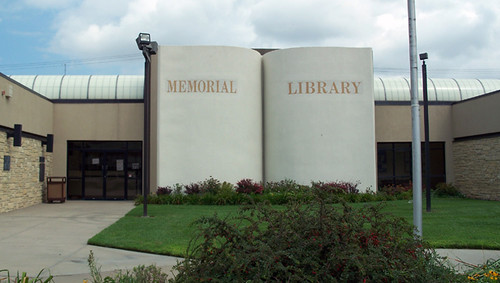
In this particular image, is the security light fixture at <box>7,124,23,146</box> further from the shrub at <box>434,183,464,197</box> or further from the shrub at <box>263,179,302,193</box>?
the shrub at <box>434,183,464,197</box>

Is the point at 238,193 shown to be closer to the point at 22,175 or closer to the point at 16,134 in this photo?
the point at 22,175

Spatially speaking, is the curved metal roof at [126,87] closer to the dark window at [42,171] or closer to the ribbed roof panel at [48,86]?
the ribbed roof panel at [48,86]

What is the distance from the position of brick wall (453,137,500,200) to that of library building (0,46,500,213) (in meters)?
0.05

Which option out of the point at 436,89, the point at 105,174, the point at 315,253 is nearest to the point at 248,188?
the point at 105,174

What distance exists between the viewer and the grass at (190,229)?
9.47 metres

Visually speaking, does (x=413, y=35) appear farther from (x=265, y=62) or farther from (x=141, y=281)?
(x=265, y=62)

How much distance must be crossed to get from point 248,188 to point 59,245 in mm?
9781

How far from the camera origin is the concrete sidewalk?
773 cm

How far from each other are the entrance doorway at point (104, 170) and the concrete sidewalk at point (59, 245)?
4.96 metres

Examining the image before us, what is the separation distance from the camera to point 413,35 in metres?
9.55

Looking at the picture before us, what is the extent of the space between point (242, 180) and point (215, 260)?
1465cm

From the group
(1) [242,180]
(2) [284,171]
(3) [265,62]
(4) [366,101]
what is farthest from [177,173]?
(4) [366,101]

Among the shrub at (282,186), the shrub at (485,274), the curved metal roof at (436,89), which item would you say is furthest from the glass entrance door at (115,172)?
the shrub at (485,274)

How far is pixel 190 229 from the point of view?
11.5 metres
